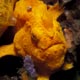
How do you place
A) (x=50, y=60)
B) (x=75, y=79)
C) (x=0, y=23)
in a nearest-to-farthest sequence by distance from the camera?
(x=50, y=60), (x=0, y=23), (x=75, y=79)

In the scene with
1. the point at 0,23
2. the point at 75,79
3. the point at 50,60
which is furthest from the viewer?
the point at 75,79

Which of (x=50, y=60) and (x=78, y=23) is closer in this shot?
(x=50, y=60)

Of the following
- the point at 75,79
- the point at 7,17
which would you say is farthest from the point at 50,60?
the point at 7,17

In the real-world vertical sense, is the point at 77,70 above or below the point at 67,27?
below

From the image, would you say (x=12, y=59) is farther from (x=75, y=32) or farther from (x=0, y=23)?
(x=75, y=32)

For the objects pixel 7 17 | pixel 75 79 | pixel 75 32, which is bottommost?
pixel 75 79

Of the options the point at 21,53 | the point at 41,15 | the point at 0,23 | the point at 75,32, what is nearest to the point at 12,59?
the point at 21,53

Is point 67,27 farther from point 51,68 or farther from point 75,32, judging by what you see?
point 51,68
